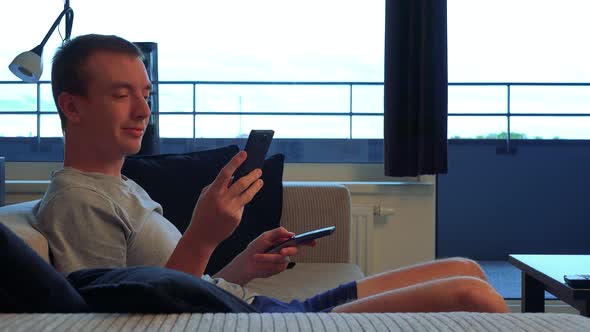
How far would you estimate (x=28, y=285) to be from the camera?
71cm

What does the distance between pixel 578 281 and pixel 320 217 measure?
0.98m

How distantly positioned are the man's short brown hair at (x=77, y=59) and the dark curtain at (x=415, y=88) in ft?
5.91

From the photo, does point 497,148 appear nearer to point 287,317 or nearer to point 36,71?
point 36,71

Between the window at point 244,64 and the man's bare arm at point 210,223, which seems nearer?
the man's bare arm at point 210,223

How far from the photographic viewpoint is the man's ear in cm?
138

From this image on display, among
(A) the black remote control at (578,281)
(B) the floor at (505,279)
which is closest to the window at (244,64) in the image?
(B) the floor at (505,279)

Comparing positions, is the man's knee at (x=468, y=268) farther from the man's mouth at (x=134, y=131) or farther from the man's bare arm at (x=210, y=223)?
the man's mouth at (x=134, y=131)

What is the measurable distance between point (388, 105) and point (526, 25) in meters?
2.40

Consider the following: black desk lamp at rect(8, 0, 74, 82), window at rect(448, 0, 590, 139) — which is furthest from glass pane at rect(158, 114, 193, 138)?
window at rect(448, 0, 590, 139)

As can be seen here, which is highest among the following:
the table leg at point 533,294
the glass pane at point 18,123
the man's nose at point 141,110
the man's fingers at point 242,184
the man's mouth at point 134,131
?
the glass pane at point 18,123

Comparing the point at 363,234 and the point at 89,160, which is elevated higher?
the point at 89,160

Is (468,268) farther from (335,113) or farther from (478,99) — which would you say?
(478,99)

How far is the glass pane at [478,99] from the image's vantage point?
4.93 metres

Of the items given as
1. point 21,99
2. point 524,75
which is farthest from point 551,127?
point 21,99
